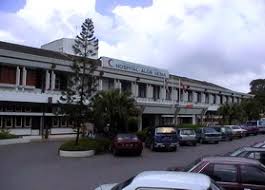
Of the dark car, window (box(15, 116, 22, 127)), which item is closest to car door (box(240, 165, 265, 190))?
window (box(15, 116, 22, 127))

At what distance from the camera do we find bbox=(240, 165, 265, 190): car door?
1040 centimetres

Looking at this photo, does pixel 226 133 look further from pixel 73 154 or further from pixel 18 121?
pixel 73 154

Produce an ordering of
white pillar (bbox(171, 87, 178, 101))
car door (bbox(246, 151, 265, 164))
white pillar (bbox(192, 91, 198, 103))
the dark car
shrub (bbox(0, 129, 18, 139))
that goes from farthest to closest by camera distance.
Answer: white pillar (bbox(192, 91, 198, 103))
white pillar (bbox(171, 87, 178, 101))
the dark car
shrub (bbox(0, 129, 18, 139))
car door (bbox(246, 151, 265, 164))

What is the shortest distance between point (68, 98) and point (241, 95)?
2880 inches

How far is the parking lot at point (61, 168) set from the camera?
18.9m

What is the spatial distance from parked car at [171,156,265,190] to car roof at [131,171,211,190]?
147 inches

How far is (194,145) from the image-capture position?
43688 millimetres

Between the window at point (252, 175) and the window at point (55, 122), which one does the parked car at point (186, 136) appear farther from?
the window at point (252, 175)

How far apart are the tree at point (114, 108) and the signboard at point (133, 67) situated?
18.4m

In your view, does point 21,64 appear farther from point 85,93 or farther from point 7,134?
point 85,93

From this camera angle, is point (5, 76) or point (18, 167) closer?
point (18, 167)

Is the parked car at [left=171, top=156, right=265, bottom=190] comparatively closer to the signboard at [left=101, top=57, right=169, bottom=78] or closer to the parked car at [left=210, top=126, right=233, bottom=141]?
the parked car at [left=210, top=126, right=233, bottom=141]

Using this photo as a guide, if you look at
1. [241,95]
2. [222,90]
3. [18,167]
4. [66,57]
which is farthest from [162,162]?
[241,95]

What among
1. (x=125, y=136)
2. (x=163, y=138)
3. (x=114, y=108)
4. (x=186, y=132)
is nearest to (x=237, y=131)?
(x=186, y=132)
